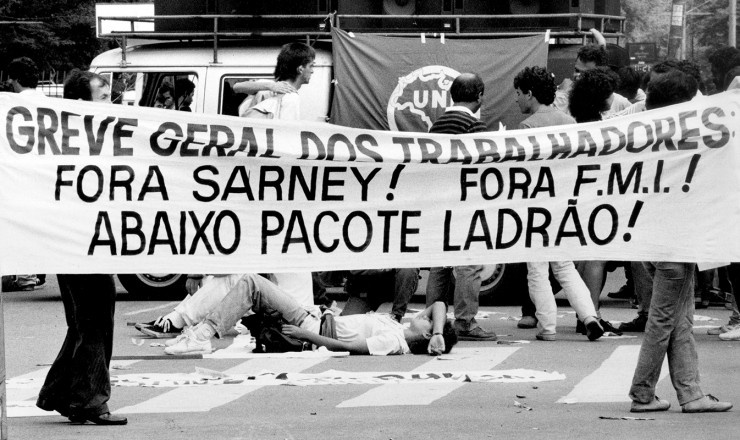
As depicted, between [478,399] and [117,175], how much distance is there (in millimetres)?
2427

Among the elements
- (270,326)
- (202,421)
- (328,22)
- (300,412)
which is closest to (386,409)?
(300,412)

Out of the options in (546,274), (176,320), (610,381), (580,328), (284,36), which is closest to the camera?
(610,381)

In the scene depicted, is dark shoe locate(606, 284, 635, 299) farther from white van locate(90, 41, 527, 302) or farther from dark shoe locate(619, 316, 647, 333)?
dark shoe locate(619, 316, 647, 333)

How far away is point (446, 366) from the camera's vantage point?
9461mm

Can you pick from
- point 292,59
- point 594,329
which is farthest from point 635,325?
point 292,59

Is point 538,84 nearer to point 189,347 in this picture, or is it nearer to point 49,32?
point 189,347

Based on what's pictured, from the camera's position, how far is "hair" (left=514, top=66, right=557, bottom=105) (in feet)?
36.6

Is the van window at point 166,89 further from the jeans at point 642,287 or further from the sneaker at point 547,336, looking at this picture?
the jeans at point 642,287

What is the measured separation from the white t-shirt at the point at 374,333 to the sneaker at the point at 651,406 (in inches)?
102

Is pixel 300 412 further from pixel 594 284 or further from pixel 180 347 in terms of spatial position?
pixel 594 284

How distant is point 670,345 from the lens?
771 centimetres

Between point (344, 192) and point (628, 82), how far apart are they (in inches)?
251

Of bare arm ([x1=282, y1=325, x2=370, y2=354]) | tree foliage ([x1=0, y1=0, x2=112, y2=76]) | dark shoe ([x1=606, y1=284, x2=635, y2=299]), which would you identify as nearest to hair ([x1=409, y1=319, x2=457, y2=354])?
bare arm ([x1=282, y1=325, x2=370, y2=354])

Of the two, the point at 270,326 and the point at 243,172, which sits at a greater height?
the point at 243,172
